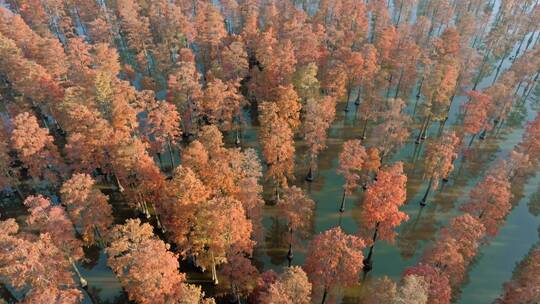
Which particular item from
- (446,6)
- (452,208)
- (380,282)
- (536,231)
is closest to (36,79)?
(380,282)

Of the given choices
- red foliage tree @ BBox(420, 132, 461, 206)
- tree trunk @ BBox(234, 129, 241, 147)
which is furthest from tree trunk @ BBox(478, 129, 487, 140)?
tree trunk @ BBox(234, 129, 241, 147)

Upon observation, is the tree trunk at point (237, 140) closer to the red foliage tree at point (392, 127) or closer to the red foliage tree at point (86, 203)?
the red foliage tree at point (392, 127)

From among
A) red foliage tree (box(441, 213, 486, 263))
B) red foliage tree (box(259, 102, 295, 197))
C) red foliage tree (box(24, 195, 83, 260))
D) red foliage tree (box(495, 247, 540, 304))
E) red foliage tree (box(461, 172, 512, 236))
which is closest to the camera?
red foliage tree (box(495, 247, 540, 304))

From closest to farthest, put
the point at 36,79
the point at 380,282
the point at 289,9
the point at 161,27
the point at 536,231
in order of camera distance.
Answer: the point at 380,282 < the point at 536,231 < the point at 36,79 < the point at 161,27 < the point at 289,9

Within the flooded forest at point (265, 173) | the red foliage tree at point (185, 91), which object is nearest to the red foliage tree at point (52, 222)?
the flooded forest at point (265, 173)

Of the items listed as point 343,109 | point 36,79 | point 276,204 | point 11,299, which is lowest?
point 11,299

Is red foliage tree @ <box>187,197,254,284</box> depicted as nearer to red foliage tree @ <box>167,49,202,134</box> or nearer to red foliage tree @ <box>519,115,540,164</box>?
red foliage tree @ <box>167,49,202,134</box>

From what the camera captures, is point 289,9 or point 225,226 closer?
point 225,226

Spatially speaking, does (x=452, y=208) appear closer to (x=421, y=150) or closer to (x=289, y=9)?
(x=421, y=150)
